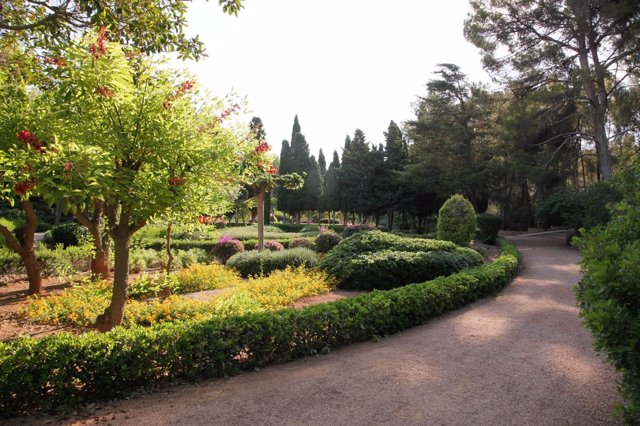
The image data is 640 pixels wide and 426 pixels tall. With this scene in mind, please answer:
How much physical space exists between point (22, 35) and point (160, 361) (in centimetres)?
519

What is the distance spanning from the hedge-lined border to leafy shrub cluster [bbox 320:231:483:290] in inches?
107

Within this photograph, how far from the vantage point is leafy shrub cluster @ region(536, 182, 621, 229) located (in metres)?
15.4

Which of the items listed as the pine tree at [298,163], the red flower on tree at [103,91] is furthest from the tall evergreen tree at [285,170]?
the red flower on tree at [103,91]

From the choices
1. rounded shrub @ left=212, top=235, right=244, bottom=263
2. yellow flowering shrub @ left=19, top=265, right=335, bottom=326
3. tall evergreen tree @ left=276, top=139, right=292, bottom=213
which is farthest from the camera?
tall evergreen tree @ left=276, top=139, right=292, bottom=213

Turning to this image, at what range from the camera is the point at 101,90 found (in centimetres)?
Answer: 394

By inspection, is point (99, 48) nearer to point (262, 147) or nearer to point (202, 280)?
point (262, 147)

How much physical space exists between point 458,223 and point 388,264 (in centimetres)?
665

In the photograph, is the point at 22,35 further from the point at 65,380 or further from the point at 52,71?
the point at 65,380

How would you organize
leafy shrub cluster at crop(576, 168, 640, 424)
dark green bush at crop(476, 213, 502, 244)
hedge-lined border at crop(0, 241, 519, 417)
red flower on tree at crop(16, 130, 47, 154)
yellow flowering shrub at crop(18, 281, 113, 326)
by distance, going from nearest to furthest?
leafy shrub cluster at crop(576, 168, 640, 424) < hedge-lined border at crop(0, 241, 519, 417) < red flower on tree at crop(16, 130, 47, 154) < yellow flowering shrub at crop(18, 281, 113, 326) < dark green bush at crop(476, 213, 502, 244)

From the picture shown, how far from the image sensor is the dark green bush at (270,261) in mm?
10539

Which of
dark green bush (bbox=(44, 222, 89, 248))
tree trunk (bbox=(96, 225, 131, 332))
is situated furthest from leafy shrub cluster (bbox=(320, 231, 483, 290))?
dark green bush (bbox=(44, 222, 89, 248))

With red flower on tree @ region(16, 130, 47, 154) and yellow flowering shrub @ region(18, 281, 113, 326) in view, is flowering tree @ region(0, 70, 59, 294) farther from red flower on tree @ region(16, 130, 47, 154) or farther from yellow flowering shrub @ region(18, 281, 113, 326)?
yellow flowering shrub @ region(18, 281, 113, 326)

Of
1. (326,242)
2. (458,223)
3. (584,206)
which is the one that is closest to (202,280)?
(326,242)

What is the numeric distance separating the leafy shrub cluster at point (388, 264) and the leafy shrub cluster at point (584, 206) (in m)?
8.12
